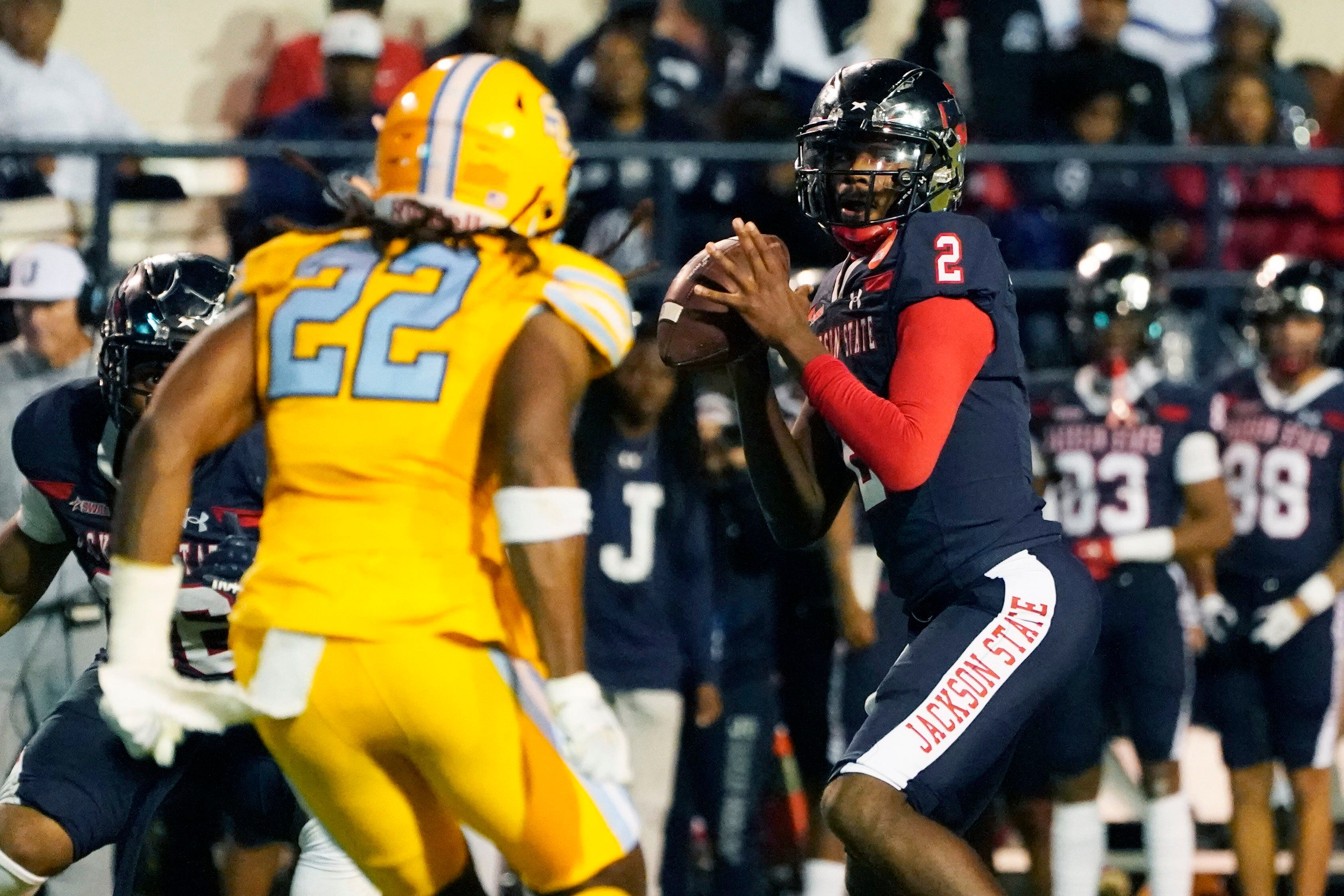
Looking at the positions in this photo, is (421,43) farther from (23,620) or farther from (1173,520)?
(1173,520)

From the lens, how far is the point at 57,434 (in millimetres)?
3781

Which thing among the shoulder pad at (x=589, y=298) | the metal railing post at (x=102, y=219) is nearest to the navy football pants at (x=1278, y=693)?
the shoulder pad at (x=589, y=298)

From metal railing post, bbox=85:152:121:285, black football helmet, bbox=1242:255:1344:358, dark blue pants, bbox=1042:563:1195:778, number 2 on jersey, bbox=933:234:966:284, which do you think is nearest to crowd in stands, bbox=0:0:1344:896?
metal railing post, bbox=85:152:121:285

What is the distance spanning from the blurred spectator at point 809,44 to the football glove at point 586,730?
16.2 feet

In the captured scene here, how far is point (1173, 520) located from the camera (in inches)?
219

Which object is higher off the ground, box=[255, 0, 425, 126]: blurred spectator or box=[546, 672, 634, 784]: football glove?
box=[255, 0, 425, 126]: blurred spectator

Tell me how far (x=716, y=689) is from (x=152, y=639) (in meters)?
2.94

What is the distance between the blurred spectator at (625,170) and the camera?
21.5ft

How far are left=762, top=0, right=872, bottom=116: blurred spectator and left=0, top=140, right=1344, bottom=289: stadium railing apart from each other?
68cm

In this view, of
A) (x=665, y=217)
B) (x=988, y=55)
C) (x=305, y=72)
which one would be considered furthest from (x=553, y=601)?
(x=988, y=55)

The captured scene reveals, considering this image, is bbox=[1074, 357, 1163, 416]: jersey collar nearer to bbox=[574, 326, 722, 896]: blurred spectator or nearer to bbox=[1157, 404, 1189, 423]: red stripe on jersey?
bbox=[1157, 404, 1189, 423]: red stripe on jersey

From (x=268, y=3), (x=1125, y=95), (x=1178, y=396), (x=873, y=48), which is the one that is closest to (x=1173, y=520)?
(x=1178, y=396)

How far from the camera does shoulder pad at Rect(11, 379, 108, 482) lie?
12.3 ft

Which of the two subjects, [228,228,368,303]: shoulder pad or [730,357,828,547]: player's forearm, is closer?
[228,228,368,303]: shoulder pad
